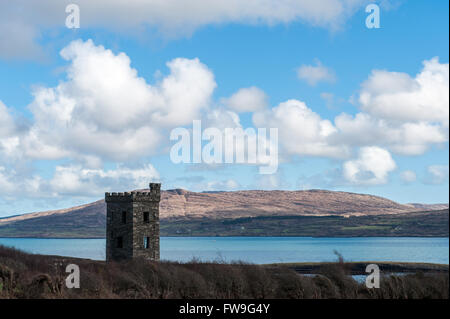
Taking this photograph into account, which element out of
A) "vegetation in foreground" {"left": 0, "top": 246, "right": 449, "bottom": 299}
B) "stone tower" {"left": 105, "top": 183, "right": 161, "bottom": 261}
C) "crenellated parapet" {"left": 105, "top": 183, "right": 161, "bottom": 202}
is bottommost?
"vegetation in foreground" {"left": 0, "top": 246, "right": 449, "bottom": 299}

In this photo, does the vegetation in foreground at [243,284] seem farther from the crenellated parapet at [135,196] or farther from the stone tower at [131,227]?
the crenellated parapet at [135,196]

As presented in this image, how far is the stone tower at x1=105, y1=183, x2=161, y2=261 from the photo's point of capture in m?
52.9

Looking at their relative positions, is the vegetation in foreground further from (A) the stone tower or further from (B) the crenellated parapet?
(B) the crenellated parapet

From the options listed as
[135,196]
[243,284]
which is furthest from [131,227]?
[243,284]

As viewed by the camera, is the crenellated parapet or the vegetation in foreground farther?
the crenellated parapet

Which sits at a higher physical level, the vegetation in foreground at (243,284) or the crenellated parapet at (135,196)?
the crenellated parapet at (135,196)

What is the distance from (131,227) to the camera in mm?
52812

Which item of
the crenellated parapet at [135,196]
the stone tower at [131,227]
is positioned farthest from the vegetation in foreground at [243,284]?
the crenellated parapet at [135,196]

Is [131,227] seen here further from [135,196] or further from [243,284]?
[243,284]

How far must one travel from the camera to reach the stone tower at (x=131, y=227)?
173 ft

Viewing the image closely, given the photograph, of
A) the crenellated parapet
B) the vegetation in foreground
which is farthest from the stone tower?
the vegetation in foreground
